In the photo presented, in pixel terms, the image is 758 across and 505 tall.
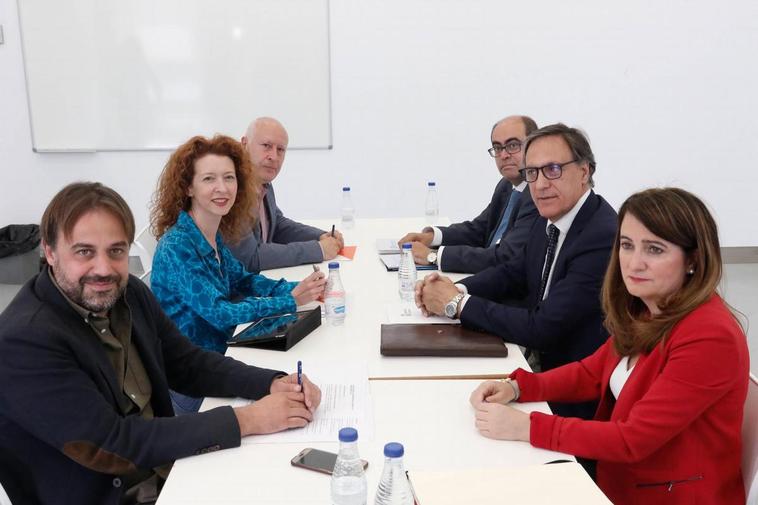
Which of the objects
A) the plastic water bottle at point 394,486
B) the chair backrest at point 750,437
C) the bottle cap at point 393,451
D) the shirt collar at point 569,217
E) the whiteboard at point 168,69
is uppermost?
the whiteboard at point 168,69

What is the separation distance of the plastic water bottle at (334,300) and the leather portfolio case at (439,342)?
0.21 metres

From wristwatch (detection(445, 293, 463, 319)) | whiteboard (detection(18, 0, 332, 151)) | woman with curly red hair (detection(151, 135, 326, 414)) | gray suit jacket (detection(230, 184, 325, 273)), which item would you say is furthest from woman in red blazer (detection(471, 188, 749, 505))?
whiteboard (detection(18, 0, 332, 151))

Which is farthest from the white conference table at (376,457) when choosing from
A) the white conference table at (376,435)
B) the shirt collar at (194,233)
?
the shirt collar at (194,233)

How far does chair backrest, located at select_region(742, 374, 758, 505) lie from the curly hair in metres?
1.90

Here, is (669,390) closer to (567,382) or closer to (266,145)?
(567,382)

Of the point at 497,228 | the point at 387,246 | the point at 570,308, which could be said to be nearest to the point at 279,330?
the point at 570,308

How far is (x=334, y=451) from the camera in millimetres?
1541

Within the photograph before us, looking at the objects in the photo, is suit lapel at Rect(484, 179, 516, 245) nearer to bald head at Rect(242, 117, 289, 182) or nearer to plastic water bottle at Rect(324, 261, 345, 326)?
bald head at Rect(242, 117, 289, 182)

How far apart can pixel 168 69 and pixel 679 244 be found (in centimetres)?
448

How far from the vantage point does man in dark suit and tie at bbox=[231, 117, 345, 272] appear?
315 centimetres

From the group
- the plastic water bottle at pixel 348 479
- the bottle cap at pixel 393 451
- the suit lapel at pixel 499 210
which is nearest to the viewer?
the bottle cap at pixel 393 451

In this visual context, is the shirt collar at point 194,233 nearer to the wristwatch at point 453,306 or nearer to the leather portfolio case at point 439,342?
the leather portfolio case at point 439,342

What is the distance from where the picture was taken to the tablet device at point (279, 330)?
2.14 meters

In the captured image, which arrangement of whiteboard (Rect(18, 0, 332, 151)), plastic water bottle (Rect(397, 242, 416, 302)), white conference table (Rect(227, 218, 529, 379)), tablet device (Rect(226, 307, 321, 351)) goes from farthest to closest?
whiteboard (Rect(18, 0, 332, 151)), plastic water bottle (Rect(397, 242, 416, 302)), tablet device (Rect(226, 307, 321, 351)), white conference table (Rect(227, 218, 529, 379))
